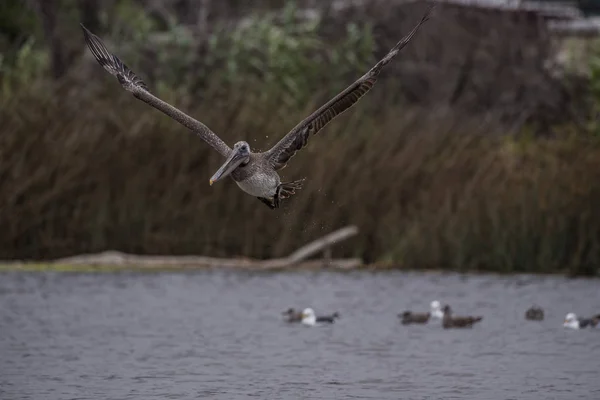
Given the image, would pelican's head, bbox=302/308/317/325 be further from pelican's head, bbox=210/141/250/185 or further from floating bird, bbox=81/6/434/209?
pelican's head, bbox=210/141/250/185

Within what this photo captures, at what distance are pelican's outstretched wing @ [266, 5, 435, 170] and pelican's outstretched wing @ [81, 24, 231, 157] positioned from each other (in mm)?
521

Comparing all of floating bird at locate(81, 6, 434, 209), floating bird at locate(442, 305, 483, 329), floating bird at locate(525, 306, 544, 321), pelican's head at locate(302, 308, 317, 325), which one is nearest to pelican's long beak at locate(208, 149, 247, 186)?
floating bird at locate(81, 6, 434, 209)

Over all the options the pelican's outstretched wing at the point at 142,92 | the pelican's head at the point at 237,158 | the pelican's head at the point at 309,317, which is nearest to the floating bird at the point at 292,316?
the pelican's head at the point at 309,317

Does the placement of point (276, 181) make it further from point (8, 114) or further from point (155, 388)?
point (8, 114)

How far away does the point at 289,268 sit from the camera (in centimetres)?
2709

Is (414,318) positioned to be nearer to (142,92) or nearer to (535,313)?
(535,313)

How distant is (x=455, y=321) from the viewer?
22.2m

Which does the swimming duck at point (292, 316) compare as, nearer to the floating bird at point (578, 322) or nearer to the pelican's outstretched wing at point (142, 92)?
the floating bird at point (578, 322)

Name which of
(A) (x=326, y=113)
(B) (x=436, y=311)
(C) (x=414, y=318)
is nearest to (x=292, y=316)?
(C) (x=414, y=318)

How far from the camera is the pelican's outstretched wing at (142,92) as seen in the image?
16516 mm

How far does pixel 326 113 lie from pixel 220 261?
1101 centimetres

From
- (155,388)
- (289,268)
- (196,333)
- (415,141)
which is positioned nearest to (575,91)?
(415,141)

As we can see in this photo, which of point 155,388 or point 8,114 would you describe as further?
point 8,114

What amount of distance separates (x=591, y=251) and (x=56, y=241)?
8442 millimetres
